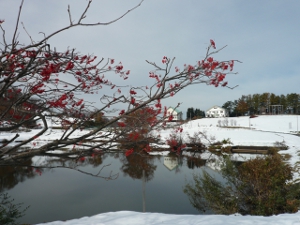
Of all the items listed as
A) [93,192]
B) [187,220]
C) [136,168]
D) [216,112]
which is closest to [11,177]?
[93,192]

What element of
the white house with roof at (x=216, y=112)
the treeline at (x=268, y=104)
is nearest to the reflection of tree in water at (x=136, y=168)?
the treeline at (x=268, y=104)

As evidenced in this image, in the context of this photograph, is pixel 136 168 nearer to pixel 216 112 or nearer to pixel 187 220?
pixel 187 220

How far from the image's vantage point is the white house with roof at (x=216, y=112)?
59944mm

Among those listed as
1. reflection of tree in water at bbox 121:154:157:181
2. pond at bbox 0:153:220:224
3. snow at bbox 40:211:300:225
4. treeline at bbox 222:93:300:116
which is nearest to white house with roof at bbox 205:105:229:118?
treeline at bbox 222:93:300:116

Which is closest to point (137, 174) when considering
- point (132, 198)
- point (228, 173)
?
point (132, 198)

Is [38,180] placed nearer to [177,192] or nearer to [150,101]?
[177,192]

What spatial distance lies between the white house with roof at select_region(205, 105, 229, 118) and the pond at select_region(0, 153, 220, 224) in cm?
4914

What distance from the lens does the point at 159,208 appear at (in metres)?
7.56

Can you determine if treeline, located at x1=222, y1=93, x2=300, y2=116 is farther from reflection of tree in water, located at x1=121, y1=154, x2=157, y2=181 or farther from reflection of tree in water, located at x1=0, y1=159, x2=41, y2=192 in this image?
reflection of tree in water, located at x1=0, y1=159, x2=41, y2=192

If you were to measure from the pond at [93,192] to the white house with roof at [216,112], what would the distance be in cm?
4914

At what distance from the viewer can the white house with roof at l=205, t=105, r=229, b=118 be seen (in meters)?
59.9

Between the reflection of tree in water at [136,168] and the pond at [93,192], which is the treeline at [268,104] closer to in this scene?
the reflection of tree in water at [136,168]

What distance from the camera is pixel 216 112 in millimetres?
61875

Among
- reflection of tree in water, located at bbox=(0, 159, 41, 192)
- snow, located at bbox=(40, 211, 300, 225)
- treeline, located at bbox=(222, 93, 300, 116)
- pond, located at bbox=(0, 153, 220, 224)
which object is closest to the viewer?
snow, located at bbox=(40, 211, 300, 225)
